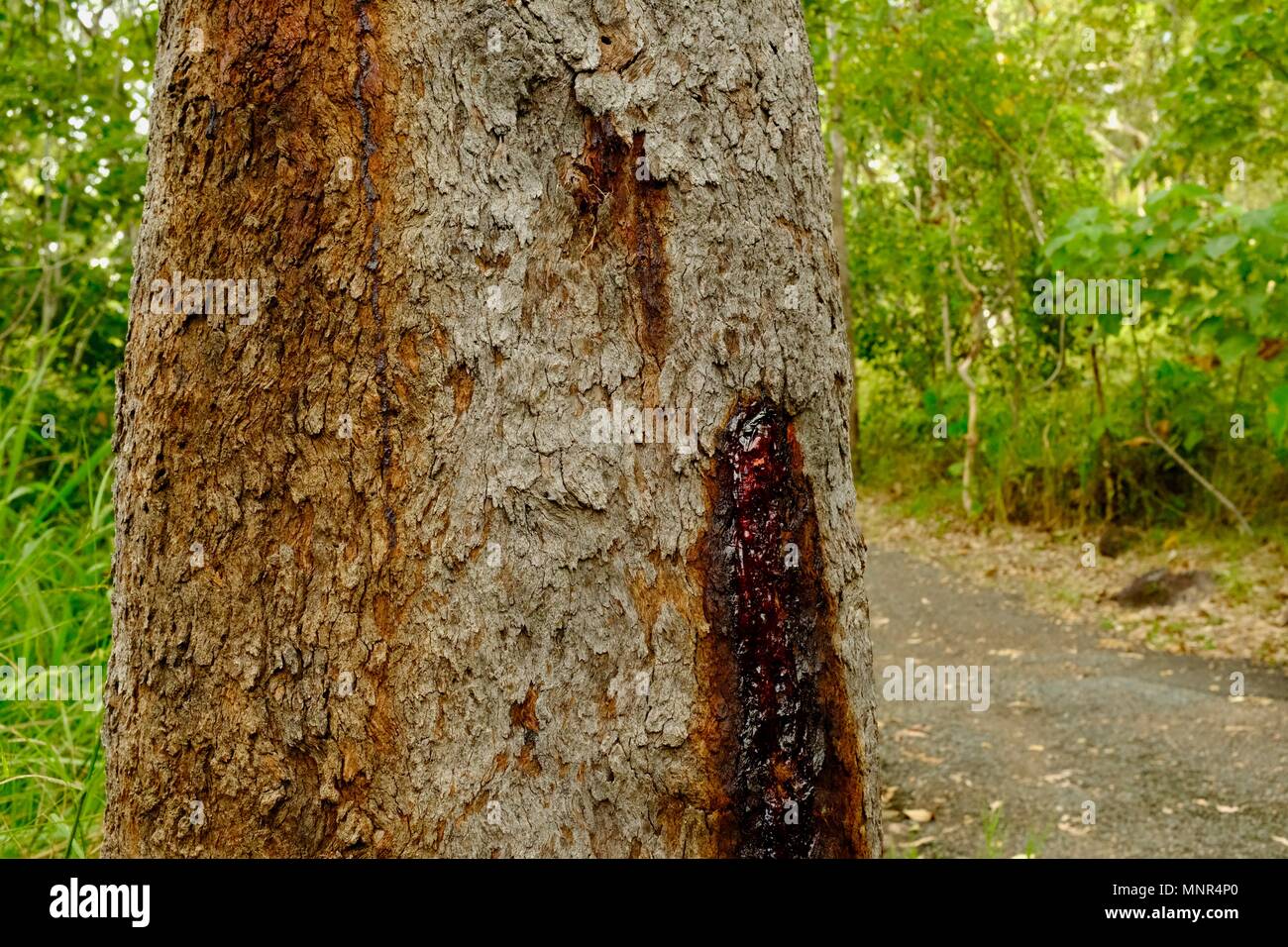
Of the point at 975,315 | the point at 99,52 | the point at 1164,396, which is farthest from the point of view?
the point at 975,315

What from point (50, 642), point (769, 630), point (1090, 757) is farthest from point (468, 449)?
point (1090, 757)

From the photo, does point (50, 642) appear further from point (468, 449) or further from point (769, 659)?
point (769, 659)

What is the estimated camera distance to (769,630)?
1323 mm

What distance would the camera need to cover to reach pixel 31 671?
8.84 feet

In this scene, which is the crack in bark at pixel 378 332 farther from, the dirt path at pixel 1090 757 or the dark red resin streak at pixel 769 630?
the dirt path at pixel 1090 757

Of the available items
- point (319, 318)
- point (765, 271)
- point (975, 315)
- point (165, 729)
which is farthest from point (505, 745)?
point (975, 315)

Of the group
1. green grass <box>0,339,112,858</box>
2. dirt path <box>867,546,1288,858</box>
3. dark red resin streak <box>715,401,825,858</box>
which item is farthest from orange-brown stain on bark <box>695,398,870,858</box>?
dirt path <box>867,546,1288,858</box>

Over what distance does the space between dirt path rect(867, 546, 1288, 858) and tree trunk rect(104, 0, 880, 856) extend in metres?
2.53

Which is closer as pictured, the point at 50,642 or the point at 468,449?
the point at 468,449

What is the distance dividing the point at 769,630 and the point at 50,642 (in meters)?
2.49

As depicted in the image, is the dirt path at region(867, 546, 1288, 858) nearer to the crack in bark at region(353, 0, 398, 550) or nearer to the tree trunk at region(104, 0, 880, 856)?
the tree trunk at region(104, 0, 880, 856)

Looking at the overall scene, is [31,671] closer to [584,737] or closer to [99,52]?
[584,737]

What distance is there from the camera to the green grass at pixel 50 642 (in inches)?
93.3
